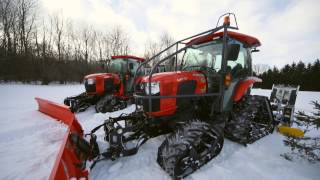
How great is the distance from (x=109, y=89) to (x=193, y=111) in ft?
15.5

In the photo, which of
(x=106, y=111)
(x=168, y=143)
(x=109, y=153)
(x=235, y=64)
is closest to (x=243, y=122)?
(x=235, y=64)

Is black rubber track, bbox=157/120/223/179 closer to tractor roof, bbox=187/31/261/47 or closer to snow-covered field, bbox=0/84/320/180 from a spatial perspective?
snow-covered field, bbox=0/84/320/180

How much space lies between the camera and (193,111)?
316 centimetres

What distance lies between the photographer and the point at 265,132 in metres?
3.89

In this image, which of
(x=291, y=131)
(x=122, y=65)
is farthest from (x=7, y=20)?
(x=291, y=131)

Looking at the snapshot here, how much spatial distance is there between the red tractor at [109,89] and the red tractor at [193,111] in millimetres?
2983

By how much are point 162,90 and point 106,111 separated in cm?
399

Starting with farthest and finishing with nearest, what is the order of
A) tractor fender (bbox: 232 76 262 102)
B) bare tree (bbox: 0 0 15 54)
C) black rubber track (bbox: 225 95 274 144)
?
bare tree (bbox: 0 0 15 54)
tractor fender (bbox: 232 76 262 102)
black rubber track (bbox: 225 95 274 144)

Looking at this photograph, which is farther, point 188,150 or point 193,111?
point 193,111

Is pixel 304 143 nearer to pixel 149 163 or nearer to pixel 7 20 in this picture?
pixel 149 163

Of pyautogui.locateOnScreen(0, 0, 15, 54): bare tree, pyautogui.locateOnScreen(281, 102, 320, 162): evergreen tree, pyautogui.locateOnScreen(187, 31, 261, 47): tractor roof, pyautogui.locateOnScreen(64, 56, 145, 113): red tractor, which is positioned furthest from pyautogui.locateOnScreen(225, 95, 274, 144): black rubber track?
pyautogui.locateOnScreen(0, 0, 15, 54): bare tree

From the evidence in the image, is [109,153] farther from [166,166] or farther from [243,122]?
[243,122]

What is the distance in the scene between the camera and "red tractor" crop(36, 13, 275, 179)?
244 centimetres

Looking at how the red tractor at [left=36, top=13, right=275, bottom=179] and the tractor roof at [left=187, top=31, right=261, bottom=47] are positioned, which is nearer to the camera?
the red tractor at [left=36, top=13, right=275, bottom=179]
